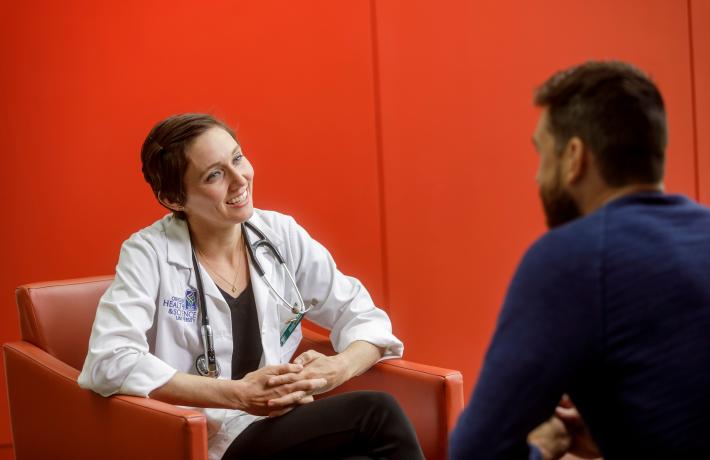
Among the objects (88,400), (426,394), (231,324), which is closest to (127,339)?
(88,400)

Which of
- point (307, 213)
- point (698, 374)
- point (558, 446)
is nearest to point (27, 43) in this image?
point (307, 213)

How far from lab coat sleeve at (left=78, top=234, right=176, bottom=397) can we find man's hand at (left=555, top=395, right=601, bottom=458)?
103 centimetres

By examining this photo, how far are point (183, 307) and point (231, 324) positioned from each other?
132 millimetres

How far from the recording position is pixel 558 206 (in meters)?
1.28

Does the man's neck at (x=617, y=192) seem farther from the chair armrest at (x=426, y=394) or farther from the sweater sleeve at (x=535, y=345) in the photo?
the chair armrest at (x=426, y=394)

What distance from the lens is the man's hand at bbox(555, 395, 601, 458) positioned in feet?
4.49

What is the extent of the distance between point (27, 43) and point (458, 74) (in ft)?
4.91

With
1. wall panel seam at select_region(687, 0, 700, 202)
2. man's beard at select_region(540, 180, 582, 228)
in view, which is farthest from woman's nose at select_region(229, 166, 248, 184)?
wall panel seam at select_region(687, 0, 700, 202)

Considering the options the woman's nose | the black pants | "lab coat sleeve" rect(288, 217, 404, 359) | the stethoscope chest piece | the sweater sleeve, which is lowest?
the black pants

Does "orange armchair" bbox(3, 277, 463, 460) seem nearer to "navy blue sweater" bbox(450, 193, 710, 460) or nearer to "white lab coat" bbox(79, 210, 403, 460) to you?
"white lab coat" bbox(79, 210, 403, 460)

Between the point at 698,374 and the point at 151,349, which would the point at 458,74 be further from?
the point at 698,374

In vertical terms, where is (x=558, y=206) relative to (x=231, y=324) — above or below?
above

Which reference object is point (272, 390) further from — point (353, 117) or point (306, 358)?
point (353, 117)

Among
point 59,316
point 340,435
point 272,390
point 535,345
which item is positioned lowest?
point 340,435
